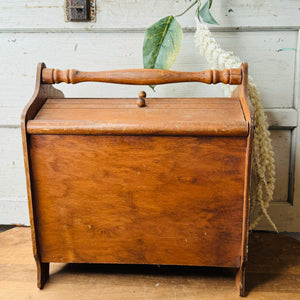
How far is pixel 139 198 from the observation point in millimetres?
989

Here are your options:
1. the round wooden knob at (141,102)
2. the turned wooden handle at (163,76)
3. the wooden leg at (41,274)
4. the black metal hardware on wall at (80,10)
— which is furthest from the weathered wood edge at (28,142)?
the black metal hardware on wall at (80,10)

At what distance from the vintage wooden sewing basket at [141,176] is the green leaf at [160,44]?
0.22m

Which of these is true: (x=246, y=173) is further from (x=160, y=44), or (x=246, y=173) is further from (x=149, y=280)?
(x=160, y=44)

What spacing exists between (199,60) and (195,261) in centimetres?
90

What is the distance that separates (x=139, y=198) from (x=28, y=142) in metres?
0.40

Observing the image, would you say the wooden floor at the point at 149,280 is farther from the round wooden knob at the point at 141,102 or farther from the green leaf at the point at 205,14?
the green leaf at the point at 205,14

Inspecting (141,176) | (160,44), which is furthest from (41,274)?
(160,44)

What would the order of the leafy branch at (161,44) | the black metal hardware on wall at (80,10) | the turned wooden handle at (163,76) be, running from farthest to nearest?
the black metal hardware on wall at (80,10)
the leafy branch at (161,44)
the turned wooden handle at (163,76)

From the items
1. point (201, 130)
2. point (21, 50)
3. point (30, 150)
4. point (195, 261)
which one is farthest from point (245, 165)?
point (21, 50)

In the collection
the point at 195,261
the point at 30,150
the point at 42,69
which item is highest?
the point at 42,69

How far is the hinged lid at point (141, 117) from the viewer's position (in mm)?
925

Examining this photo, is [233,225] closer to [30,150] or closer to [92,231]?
[92,231]

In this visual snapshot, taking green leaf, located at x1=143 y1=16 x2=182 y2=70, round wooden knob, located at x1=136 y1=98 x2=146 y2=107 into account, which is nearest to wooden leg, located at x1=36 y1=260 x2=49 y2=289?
round wooden knob, located at x1=136 y1=98 x2=146 y2=107

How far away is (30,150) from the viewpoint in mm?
981
